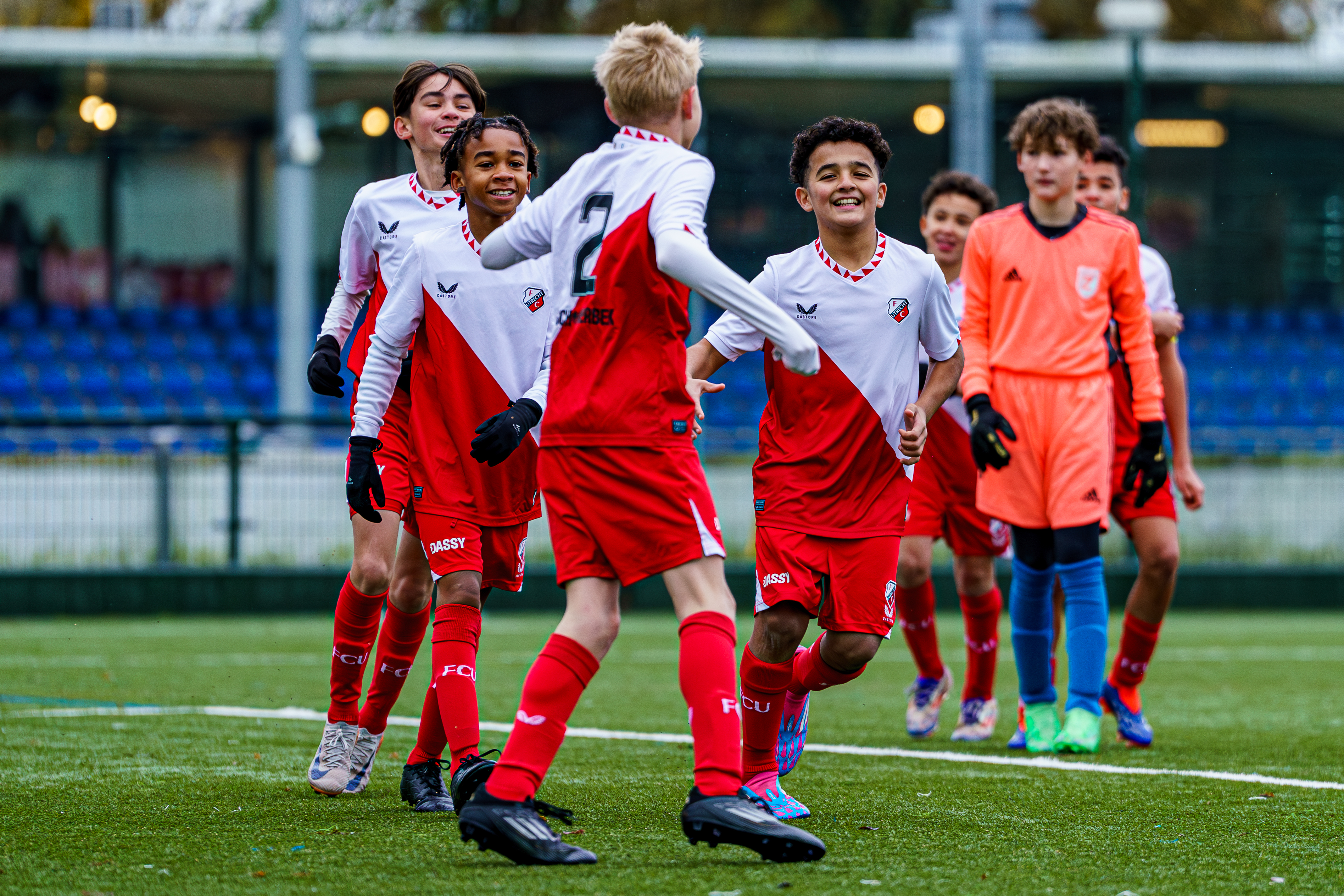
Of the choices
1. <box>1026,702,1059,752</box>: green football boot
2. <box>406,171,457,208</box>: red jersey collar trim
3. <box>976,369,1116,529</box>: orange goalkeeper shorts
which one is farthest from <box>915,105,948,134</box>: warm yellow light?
<box>406,171,457,208</box>: red jersey collar trim

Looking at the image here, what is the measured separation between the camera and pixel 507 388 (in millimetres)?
4805

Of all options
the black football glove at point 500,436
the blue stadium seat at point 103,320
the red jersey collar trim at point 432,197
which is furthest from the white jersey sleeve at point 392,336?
the blue stadium seat at point 103,320

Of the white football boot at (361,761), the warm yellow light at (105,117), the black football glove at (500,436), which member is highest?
the warm yellow light at (105,117)

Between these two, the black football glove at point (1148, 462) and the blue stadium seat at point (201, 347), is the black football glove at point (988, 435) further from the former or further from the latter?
the blue stadium seat at point (201, 347)

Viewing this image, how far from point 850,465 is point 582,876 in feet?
4.98

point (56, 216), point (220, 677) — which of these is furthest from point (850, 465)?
point (56, 216)

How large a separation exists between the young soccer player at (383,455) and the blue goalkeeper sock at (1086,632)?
7.83 feet

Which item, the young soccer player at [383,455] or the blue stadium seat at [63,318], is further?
the blue stadium seat at [63,318]

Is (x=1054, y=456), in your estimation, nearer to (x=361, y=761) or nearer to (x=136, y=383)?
(x=361, y=761)

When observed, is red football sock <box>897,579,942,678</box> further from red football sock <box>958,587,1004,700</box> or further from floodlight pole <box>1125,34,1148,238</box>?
floodlight pole <box>1125,34,1148,238</box>

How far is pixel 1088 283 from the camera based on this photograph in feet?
20.6

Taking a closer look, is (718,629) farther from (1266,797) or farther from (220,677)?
(220,677)

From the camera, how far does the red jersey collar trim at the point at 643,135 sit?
401cm

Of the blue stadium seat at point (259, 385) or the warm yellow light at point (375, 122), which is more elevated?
the warm yellow light at point (375, 122)
